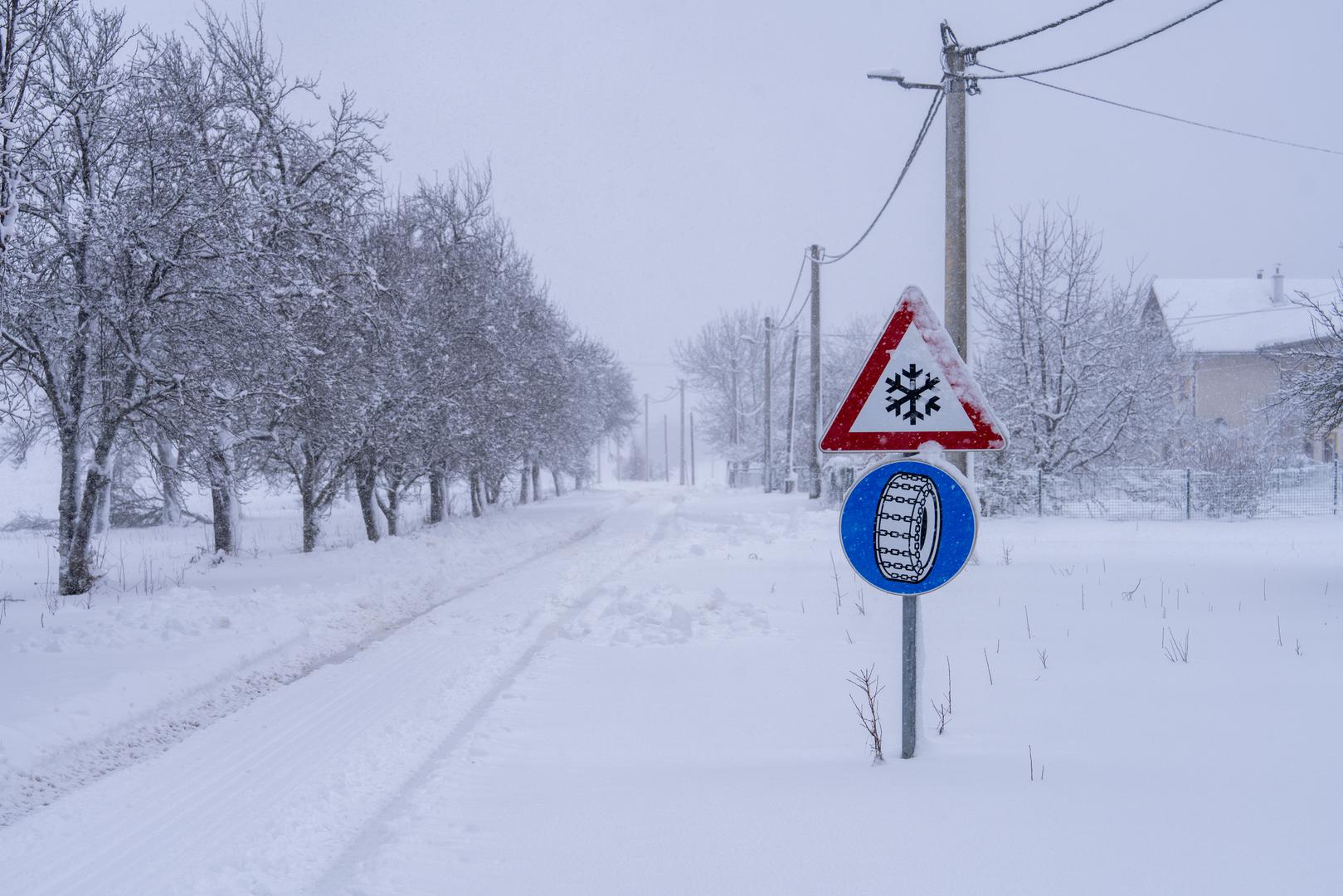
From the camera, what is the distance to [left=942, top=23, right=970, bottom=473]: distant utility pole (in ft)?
32.7

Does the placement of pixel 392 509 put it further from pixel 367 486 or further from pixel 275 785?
pixel 275 785

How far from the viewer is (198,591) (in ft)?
33.2

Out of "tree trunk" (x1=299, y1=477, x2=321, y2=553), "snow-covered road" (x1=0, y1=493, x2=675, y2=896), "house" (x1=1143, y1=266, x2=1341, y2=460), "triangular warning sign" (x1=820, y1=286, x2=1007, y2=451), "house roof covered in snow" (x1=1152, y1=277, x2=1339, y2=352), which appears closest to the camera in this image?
"snow-covered road" (x1=0, y1=493, x2=675, y2=896)

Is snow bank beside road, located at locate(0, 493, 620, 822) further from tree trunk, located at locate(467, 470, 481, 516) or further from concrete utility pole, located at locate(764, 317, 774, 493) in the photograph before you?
concrete utility pole, located at locate(764, 317, 774, 493)

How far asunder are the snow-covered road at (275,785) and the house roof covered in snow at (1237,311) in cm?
4691

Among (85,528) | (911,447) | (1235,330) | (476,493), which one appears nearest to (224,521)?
(85,528)

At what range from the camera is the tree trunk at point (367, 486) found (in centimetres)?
1781

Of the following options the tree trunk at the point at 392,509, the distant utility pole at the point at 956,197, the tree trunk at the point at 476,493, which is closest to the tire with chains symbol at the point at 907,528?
the distant utility pole at the point at 956,197

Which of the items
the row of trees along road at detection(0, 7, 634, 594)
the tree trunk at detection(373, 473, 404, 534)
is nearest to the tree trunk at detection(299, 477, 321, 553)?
the row of trees along road at detection(0, 7, 634, 594)

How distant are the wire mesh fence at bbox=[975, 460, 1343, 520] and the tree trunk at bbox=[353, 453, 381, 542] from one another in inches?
603

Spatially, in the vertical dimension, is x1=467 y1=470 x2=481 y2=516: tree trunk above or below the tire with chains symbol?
below

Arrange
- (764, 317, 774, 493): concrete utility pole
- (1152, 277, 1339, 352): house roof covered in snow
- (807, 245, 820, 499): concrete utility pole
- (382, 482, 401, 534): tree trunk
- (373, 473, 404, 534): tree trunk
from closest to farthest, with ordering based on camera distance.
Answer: (373, 473, 404, 534): tree trunk → (382, 482, 401, 534): tree trunk → (807, 245, 820, 499): concrete utility pole → (764, 317, 774, 493): concrete utility pole → (1152, 277, 1339, 352): house roof covered in snow

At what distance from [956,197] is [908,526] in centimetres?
765

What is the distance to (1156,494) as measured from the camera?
2322cm
